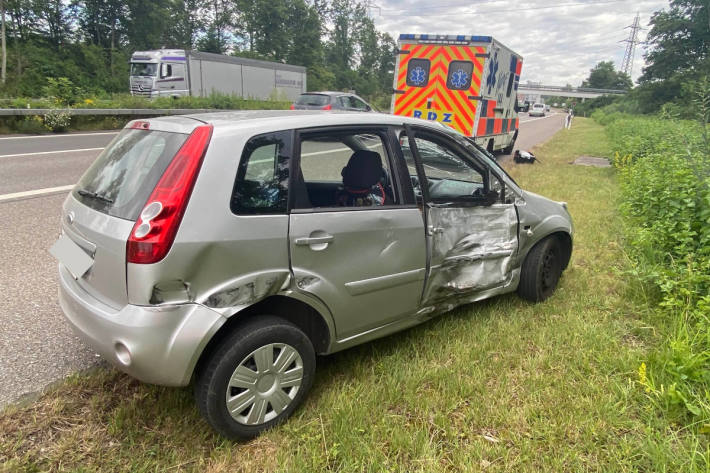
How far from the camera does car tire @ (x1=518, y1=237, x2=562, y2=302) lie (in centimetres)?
362

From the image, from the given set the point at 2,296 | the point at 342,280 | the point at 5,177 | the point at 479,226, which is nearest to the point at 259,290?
the point at 342,280

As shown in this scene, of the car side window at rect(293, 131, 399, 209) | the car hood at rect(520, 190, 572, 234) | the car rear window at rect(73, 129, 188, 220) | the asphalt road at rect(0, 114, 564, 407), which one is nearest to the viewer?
the car rear window at rect(73, 129, 188, 220)

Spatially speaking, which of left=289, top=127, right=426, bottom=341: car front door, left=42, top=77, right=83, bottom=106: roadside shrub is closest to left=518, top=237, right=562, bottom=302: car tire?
left=289, top=127, right=426, bottom=341: car front door

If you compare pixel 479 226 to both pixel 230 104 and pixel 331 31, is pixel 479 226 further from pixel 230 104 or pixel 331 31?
pixel 331 31

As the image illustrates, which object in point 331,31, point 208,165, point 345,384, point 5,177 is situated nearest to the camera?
point 208,165

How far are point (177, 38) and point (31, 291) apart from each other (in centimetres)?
5241

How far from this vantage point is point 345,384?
2652 mm

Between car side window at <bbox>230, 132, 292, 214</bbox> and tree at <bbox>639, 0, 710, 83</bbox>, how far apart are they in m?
33.9

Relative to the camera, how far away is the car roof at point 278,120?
222cm

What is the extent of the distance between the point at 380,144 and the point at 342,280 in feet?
2.99

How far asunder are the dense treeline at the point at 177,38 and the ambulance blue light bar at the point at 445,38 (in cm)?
1604

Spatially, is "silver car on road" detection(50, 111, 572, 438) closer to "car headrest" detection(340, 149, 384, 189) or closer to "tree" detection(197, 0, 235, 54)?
"car headrest" detection(340, 149, 384, 189)

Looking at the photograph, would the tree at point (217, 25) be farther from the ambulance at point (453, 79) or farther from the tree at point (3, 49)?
the ambulance at point (453, 79)

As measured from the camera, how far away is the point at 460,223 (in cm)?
300
